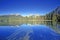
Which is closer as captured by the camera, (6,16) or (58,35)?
(58,35)

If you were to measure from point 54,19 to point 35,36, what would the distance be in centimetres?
139

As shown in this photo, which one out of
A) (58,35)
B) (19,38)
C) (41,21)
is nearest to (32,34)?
(19,38)

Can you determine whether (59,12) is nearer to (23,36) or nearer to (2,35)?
(23,36)

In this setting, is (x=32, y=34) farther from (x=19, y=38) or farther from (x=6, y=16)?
(x=6, y=16)

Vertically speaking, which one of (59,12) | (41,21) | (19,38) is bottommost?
(19,38)

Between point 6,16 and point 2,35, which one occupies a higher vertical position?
point 6,16

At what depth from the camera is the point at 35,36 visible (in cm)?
468

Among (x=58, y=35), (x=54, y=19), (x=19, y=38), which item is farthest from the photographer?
(x=54, y=19)

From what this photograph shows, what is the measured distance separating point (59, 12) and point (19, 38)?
2213 mm

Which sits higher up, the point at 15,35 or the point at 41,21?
the point at 41,21

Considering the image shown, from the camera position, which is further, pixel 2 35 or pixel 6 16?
pixel 6 16

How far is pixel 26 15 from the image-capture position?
5668 millimetres

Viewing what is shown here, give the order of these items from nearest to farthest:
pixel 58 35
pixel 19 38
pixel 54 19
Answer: pixel 19 38
pixel 58 35
pixel 54 19

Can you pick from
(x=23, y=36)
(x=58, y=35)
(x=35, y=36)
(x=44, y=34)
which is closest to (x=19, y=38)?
(x=23, y=36)
